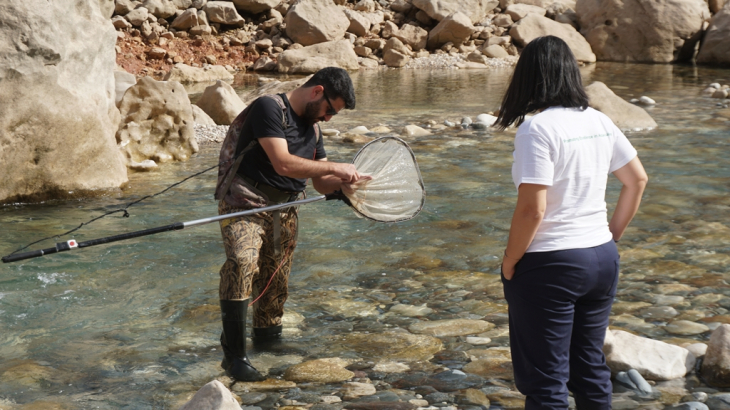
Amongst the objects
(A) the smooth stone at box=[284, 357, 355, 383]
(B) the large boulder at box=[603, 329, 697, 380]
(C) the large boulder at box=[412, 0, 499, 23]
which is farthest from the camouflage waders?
(C) the large boulder at box=[412, 0, 499, 23]

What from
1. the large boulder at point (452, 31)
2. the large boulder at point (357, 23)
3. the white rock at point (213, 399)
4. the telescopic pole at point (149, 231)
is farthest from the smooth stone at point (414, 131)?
the large boulder at point (357, 23)

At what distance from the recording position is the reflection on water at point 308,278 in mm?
4559

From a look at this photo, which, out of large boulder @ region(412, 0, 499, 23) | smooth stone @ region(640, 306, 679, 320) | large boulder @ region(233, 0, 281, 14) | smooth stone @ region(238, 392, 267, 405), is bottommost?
smooth stone @ region(640, 306, 679, 320)

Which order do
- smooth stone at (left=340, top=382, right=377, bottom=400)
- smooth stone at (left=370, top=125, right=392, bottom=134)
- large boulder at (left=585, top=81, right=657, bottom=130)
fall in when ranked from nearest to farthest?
smooth stone at (left=340, top=382, right=377, bottom=400) < large boulder at (left=585, top=81, right=657, bottom=130) < smooth stone at (left=370, top=125, right=392, bottom=134)

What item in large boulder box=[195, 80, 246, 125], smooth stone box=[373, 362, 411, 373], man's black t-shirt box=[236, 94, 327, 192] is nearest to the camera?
man's black t-shirt box=[236, 94, 327, 192]

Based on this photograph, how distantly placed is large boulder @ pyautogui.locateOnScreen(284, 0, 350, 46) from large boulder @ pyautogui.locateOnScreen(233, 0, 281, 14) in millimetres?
1786

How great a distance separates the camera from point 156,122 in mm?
10391

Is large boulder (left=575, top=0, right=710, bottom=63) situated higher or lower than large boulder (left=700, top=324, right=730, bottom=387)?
higher

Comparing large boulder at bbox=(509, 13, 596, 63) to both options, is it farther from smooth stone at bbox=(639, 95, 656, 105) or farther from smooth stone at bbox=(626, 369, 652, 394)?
smooth stone at bbox=(626, 369, 652, 394)

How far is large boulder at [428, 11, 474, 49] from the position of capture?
26516 mm

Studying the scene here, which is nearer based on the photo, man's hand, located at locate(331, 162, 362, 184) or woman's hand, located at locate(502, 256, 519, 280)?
woman's hand, located at locate(502, 256, 519, 280)

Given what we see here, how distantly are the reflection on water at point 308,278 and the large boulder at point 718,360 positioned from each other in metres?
0.60

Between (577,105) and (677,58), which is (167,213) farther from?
(677,58)

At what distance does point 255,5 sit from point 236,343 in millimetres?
24294
